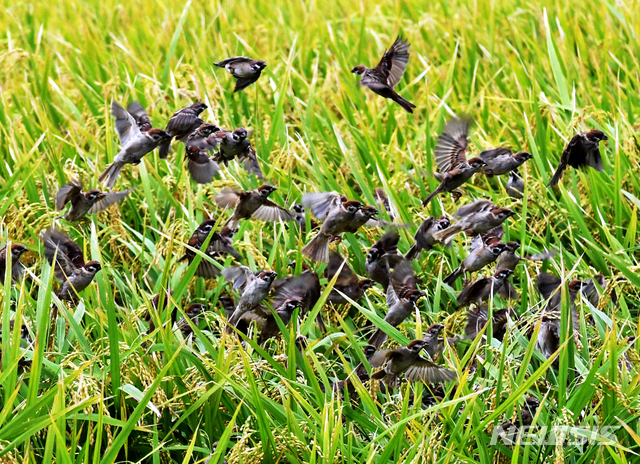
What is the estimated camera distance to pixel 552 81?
504cm

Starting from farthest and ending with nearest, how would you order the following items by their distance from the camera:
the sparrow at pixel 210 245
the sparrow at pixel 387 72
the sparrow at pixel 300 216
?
the sparrow at pixel 300 216
the sparrow at pixel 387 72
the sparrow at pixel 210 245

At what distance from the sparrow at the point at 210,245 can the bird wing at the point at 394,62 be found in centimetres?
104

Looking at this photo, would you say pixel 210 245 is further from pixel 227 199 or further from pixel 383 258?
pixel 383 258

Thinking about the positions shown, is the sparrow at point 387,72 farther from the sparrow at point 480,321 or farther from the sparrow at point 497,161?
the sparrow at point 480,321

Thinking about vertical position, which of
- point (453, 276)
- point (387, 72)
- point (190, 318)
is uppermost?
point (387, 72)

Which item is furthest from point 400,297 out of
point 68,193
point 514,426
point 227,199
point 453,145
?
point 68,193

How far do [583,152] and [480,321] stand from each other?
77 centimetres

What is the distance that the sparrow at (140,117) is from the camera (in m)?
3.28

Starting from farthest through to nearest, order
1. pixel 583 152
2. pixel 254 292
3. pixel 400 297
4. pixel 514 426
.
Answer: pixel 583 152 < pixel 400 297 < pixel 254 292 < pixel 514 426

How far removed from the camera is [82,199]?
3.24 metres

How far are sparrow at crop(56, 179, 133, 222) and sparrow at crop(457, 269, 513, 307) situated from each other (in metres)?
1.35

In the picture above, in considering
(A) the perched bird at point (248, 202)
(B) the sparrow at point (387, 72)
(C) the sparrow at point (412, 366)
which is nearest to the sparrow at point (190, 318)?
(A) the perched bird at point (248, 202)

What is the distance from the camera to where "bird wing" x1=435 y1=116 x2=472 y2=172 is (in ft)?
11.2

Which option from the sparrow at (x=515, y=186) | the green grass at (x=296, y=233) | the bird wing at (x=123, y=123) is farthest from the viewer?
the sparrow at (x=515, y=186)
